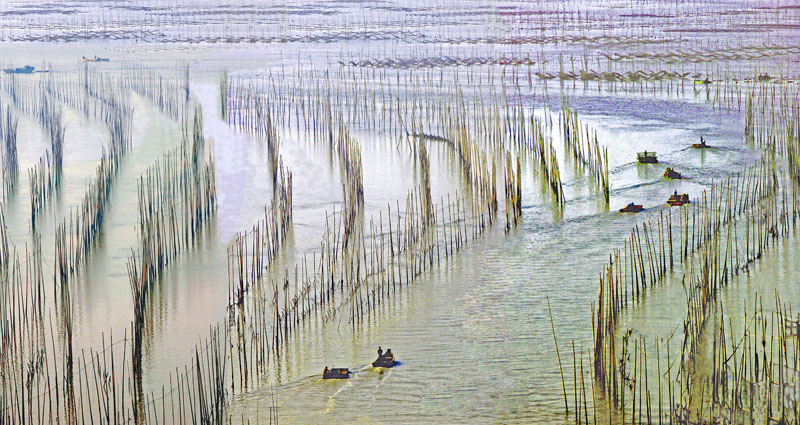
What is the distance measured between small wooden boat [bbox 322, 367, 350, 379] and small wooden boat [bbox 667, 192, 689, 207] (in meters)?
3.16

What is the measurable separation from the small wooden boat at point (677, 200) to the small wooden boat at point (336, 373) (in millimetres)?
3164

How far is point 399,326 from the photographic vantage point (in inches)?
161

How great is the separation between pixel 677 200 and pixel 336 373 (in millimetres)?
3257

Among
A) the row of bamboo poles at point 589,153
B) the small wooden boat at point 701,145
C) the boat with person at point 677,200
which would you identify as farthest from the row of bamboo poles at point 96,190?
the small wooden boat at point 701,145

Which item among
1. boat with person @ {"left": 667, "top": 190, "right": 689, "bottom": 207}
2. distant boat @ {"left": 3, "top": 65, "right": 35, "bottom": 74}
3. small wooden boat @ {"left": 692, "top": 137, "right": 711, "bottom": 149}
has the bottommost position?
boat with person @ {"left": 667, "top": 190, "right": 689, "bottom": 207}

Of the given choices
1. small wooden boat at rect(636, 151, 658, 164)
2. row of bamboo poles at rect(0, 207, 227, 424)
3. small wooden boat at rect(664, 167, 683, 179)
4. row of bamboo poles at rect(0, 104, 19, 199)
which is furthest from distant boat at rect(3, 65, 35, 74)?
row of bamboo poles at rect(0, 207, 227, 424)

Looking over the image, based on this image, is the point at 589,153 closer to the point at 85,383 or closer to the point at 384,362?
the point at 384,362

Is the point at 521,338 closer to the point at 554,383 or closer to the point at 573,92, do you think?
the point at 554,383

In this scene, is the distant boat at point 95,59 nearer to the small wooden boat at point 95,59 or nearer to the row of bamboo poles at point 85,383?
the small wooden boat at point 95,59

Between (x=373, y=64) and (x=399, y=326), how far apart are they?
10142 mm

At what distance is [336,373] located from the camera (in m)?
3.55

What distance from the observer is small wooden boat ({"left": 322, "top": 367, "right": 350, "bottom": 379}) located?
11.6 ft

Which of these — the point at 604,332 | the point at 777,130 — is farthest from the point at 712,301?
the point at 777,130

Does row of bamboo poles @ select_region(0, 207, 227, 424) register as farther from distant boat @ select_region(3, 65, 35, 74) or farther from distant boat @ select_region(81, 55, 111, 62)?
distant boat @ select_region(81, 55, 111, 62)
